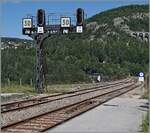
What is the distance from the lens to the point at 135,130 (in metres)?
13.8

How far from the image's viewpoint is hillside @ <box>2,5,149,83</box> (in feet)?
198

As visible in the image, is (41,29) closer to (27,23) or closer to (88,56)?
(27,23)

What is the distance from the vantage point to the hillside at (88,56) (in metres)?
60.2

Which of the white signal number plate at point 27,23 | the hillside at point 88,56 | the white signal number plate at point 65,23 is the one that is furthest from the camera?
the hillside at point 88,56

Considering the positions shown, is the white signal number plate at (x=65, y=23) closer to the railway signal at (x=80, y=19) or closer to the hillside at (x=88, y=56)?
the railway signal at (x=80, y=19)

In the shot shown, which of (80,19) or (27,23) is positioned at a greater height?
(80,19)

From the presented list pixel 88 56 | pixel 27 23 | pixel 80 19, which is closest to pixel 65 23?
pixel 80 19

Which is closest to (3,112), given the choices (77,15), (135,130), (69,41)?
(135,130)

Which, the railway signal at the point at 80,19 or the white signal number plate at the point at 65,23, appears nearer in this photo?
the railway signal at the point at 80,19

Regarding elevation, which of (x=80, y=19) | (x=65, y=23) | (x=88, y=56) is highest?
(x=80, y=19)

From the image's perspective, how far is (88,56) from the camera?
115188 mm

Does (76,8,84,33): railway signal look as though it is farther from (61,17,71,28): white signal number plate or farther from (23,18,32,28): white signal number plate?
(23,18,32,28): white signal number plate

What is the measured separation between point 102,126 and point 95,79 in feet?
198

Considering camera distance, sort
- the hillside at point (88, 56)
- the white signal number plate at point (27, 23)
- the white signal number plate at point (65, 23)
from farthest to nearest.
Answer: the hillside at point (88, 56) → the white signal number plate at point (27, 23) → the white signal number plate at point (65, 23)
